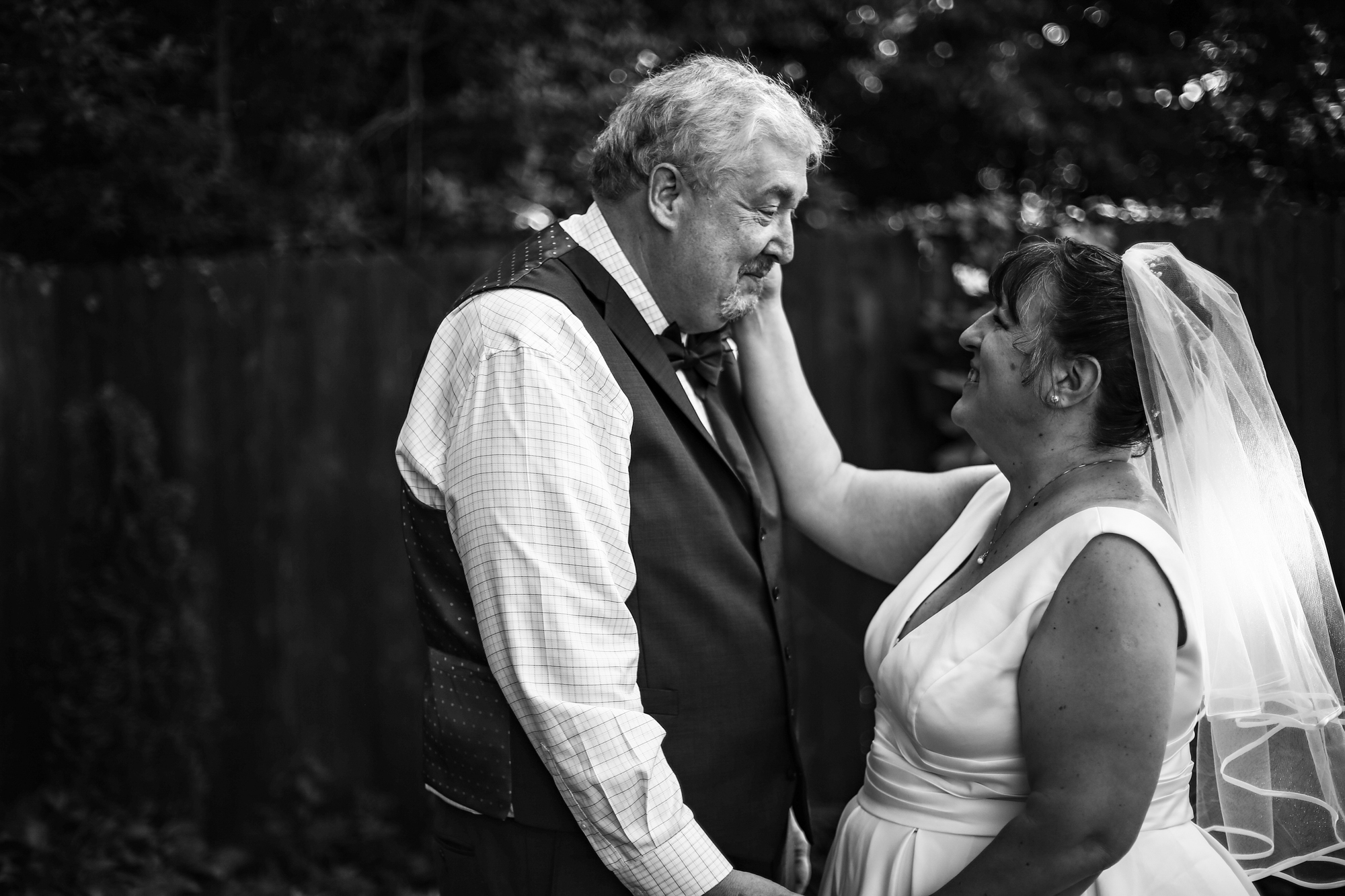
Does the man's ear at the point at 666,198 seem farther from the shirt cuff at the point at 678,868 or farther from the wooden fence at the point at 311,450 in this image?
the wooden fence at the point at 311,450

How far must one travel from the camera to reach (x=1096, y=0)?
17.6 feet

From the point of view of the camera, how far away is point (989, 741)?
5.83ft

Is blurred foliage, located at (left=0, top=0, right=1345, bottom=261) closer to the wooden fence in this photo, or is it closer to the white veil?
the wooden fence

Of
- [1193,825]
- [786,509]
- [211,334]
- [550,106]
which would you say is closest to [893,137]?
[550,106]

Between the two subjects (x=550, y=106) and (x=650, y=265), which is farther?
(x=550, y=106)

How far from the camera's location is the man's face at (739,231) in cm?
198

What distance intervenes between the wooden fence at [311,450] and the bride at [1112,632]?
2143mm

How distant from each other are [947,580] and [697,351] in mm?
680

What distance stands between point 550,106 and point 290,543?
257 centimetres

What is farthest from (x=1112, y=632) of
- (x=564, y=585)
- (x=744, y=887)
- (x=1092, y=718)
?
(x=564, y=585)

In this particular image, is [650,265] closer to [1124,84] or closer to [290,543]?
[290,543]

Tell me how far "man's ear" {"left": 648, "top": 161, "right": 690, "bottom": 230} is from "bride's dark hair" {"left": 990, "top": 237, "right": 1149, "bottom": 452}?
62 centimetres

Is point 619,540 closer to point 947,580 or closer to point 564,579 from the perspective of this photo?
point 564,579

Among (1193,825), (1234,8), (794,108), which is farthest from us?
(1234,8)
